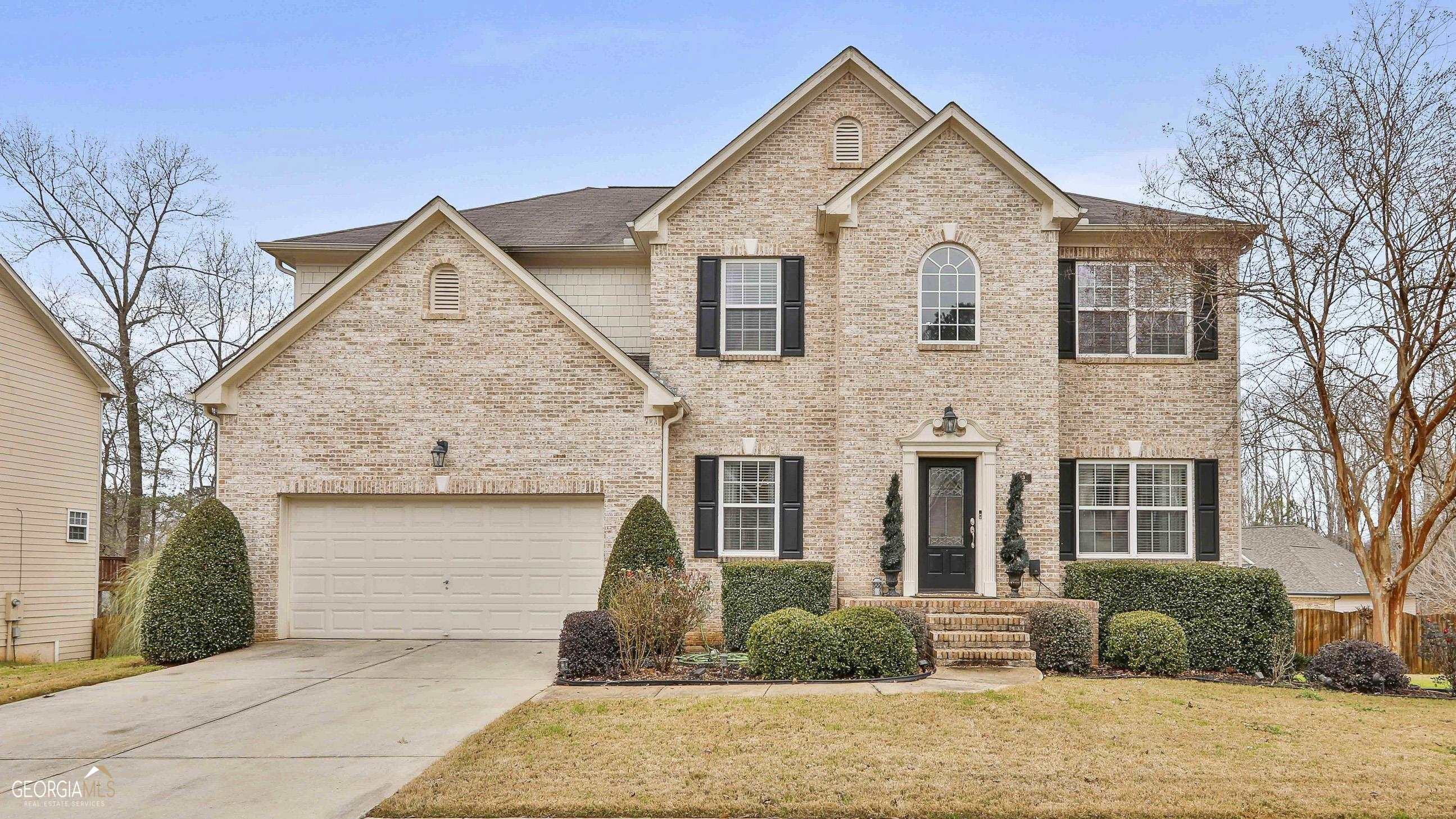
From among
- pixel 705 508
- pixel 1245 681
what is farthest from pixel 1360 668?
pixel 705 508

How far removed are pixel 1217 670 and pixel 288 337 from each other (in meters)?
13.2

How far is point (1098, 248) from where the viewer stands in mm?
15570

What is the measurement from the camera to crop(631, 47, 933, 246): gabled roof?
50.9ft

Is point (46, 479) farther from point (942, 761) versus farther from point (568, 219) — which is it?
point (942, 761)

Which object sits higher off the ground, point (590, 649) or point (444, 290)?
point (444, 290)

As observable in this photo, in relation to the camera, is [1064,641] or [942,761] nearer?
[942,761]

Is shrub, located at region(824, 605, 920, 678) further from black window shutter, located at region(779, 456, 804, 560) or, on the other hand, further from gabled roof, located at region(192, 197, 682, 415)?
gabled roof, located at region(192, 197, 682, 415)

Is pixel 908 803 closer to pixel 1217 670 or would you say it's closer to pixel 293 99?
pixel 1217 670

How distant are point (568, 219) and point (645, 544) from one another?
6.90 meters

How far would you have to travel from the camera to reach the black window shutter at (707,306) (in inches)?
612

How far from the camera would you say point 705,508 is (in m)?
15.2

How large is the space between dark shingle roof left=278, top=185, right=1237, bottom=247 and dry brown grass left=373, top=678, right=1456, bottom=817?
307 inches

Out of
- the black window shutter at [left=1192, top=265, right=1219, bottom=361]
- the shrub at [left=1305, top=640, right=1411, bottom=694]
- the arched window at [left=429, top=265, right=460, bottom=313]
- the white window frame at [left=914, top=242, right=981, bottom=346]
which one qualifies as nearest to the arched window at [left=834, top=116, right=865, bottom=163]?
the white window frame at [left=914, top=242, right=981, bottom=346]

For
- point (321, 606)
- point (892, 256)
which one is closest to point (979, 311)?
point (892, 256)
